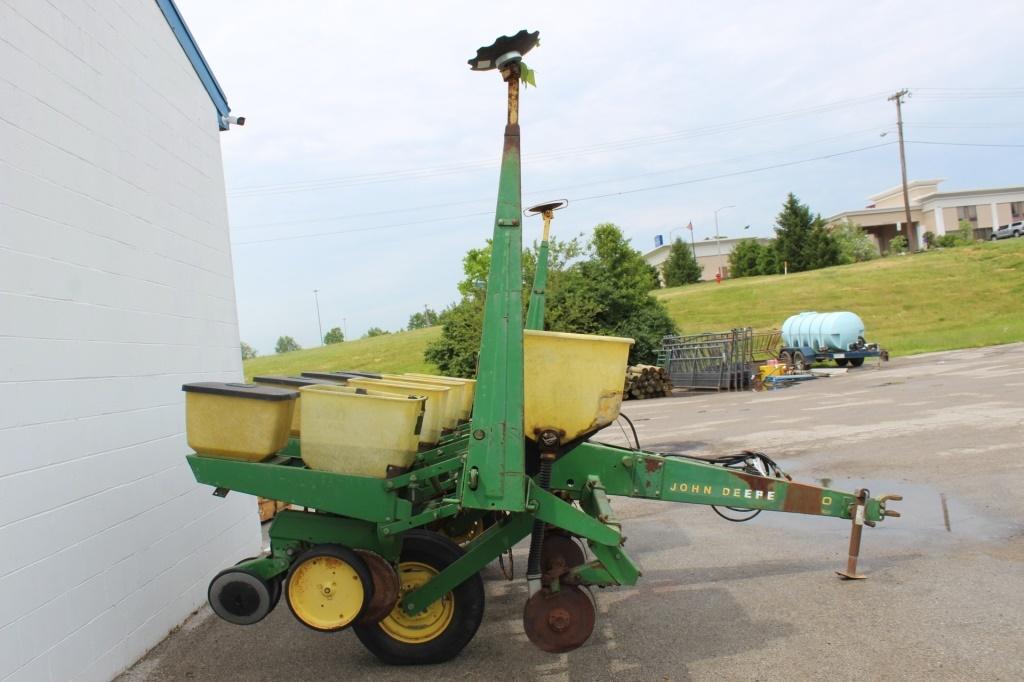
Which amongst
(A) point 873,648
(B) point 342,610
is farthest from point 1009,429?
(B) point 342,610

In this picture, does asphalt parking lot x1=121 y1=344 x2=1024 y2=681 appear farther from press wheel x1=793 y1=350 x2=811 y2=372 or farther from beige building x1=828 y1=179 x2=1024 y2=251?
beige building x1=828 y1=179 x2=1024 y2=251

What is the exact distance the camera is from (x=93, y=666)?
14.7 ft

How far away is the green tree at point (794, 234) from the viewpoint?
73875 millimetres

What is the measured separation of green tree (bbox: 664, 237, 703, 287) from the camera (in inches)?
3337

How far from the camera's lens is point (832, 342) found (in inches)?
1100

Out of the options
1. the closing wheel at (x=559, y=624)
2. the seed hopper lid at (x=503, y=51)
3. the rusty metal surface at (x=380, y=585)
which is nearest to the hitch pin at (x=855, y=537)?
the closing wheel at (x=559, y=624)

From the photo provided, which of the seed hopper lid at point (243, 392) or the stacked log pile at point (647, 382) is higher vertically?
the seed hopper lid at point (243, 392)

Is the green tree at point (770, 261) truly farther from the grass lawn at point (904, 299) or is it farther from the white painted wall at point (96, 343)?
the white painted wall at point (96, 343)

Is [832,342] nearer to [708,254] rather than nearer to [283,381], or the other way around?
[283,381]

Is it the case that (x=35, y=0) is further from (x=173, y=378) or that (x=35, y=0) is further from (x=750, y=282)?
(x=750, y=282)

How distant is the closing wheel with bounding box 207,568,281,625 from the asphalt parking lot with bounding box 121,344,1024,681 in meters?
0.57

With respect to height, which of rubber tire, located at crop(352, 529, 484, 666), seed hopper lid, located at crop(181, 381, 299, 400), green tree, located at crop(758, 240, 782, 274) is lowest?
rubber tire, located at crop(352, 529, 484, 666)

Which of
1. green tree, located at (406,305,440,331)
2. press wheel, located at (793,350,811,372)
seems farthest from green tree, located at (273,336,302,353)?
press wheel, located at (793,350,811,372)

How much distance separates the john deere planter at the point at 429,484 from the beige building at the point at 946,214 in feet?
334
